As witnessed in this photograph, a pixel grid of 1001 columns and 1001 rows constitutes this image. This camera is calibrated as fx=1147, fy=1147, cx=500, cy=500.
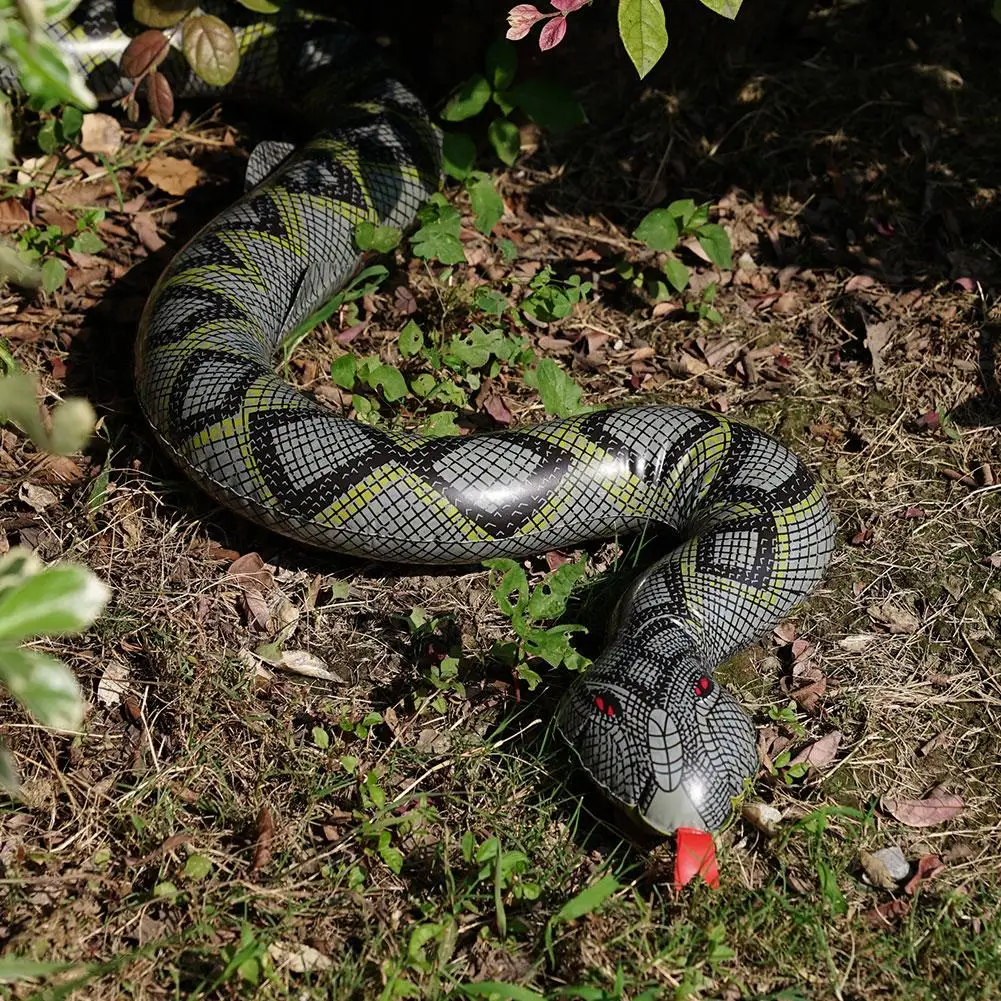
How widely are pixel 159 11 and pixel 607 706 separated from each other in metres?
3.45

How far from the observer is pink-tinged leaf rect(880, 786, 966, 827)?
150 inches

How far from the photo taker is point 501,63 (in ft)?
17.9

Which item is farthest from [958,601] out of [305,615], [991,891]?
[305,615]

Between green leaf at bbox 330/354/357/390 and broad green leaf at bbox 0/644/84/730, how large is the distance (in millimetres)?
2738

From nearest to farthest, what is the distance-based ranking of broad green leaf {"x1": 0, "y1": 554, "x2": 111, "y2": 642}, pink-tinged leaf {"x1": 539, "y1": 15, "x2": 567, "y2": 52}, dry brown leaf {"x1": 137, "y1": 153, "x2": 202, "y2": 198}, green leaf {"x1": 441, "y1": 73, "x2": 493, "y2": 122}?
broad green leaf {"x1": 0, "y1": 554, "x2": 111, "y2": 642} < pink-tinged leaf {"x1": 539, "y1": 15, "x2": 567, "y2": 52} < green leaf {"x1": 441, "y1": 73, "x2": 493, "y2": 122} < dry brown leaf {"x1": 137, "y1": 153, "x2": 202, "y2": 198}

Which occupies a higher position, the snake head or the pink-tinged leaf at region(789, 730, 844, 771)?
the snake head

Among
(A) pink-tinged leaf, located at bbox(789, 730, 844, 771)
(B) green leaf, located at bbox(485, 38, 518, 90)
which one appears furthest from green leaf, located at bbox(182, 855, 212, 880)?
(B) green leaf, located at bbox(485, 38, 518, 90)

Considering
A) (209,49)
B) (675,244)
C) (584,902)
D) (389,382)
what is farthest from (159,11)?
(584,902)

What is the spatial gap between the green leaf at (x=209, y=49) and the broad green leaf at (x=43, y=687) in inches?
132

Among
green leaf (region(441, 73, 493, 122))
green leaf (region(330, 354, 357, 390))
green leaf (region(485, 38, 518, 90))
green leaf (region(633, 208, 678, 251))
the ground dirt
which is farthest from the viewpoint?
green leaf (region(441, 73, 493, 122))

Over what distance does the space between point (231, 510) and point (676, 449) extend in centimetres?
175

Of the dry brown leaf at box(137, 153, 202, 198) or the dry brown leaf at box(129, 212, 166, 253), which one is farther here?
the dry brown leaf at box(137, 153, 202, 198)

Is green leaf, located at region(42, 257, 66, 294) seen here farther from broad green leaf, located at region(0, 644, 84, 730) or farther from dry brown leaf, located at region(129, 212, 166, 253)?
broad green leaf, located at region(0, 644, 84, 730)

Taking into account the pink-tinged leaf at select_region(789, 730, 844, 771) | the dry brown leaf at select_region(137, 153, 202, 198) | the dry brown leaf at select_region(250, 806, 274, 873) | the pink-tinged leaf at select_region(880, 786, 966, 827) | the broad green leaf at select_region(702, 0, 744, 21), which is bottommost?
the pink-tinged leaf at select_region(880, 786, 966, 827)
